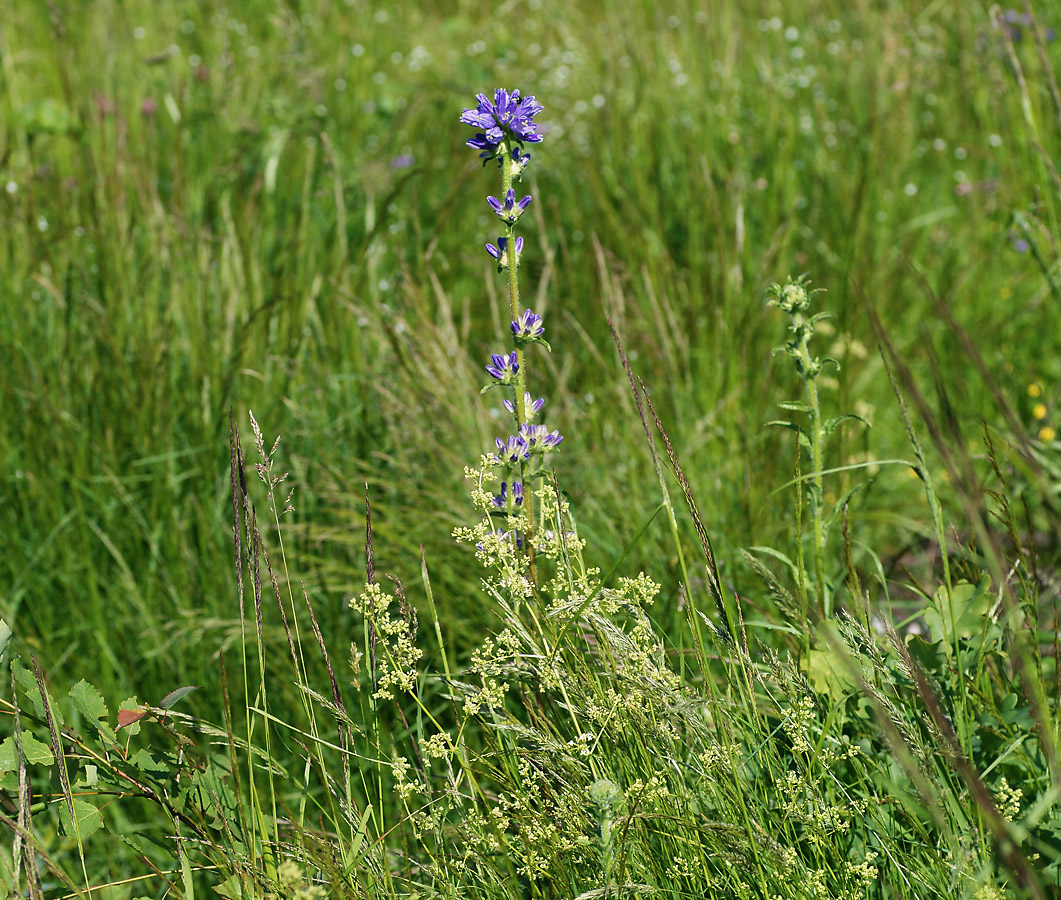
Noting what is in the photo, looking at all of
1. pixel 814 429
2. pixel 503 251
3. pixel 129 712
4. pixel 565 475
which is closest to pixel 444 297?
pixel 565 475

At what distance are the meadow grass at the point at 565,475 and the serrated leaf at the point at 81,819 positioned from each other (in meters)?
0.02

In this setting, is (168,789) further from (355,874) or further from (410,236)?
(410,236)

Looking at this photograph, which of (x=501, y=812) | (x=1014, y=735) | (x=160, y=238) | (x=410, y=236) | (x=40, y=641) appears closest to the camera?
(x=501, y=812)

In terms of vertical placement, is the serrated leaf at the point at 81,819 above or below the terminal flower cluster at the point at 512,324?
below

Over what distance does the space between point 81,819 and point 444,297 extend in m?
1.41

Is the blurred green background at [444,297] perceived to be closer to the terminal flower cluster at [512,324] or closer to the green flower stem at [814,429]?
the green flower stem at [814,429]

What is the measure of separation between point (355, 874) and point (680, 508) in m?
1.21

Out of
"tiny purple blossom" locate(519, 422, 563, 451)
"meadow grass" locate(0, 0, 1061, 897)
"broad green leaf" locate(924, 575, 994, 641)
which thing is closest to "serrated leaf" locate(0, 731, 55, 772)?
"meadow grass" locate(0, 0, 1061, 897)

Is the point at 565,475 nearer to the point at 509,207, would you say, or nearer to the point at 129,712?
the point at 509,207

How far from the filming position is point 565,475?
2203mm

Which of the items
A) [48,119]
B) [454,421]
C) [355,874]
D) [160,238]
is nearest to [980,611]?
[355,874]

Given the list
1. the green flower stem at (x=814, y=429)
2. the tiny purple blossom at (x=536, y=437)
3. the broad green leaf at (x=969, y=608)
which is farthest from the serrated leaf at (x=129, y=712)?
the broad green leaf at (x=969, y=608)

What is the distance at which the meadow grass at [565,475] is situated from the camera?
119 centimetres

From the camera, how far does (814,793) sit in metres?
1.18
